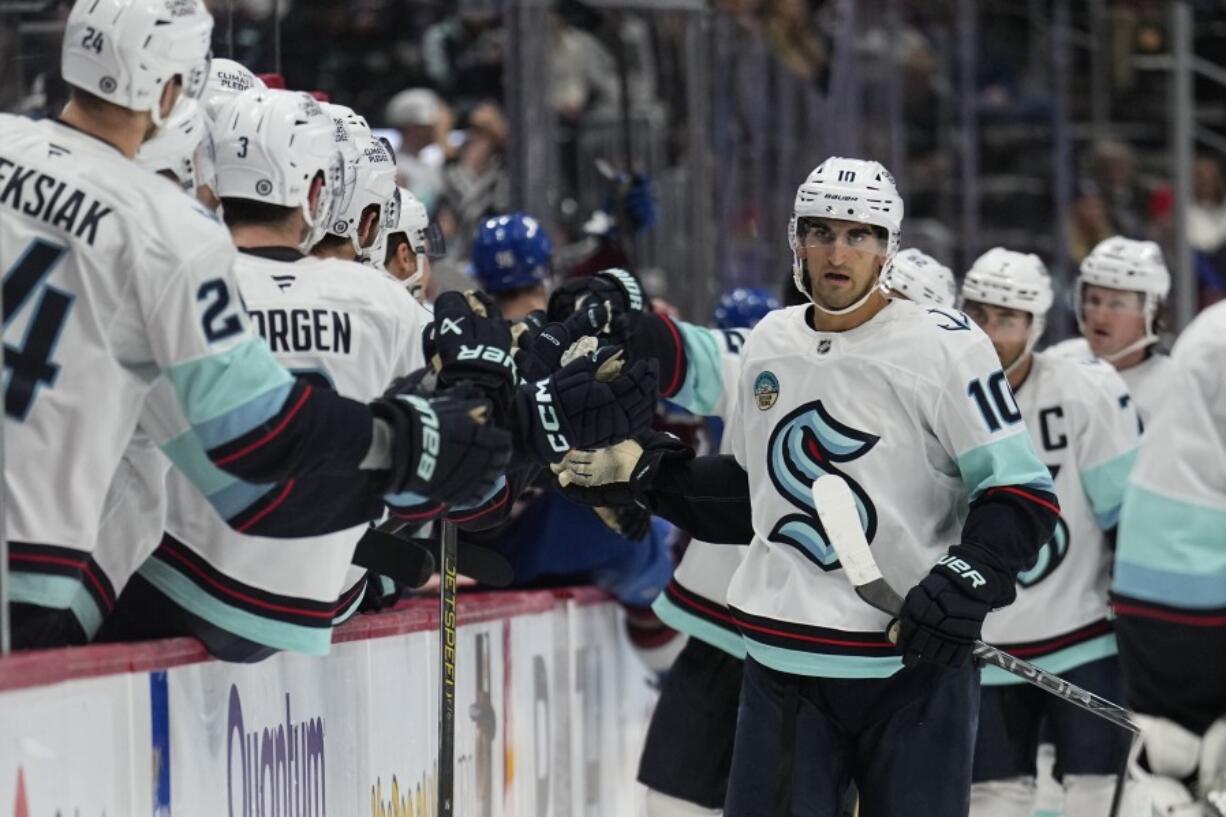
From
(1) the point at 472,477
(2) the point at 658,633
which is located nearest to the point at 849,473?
(1) the point at 472,477

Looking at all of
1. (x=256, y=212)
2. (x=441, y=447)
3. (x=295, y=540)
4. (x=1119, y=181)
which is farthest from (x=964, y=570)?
(x=1119, y=181)

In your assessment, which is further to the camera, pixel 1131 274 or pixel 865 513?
pixel 1131 274

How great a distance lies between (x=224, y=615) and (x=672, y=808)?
174 cm

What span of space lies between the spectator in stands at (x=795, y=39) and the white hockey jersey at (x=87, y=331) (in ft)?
18.0

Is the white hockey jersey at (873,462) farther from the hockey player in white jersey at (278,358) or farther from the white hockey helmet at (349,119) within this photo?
the white hockey helmet at (349,119)

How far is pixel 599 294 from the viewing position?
450cm

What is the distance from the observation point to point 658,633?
602 centimetres

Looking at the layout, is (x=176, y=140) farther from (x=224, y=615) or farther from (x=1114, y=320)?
(x=1114, y=320)

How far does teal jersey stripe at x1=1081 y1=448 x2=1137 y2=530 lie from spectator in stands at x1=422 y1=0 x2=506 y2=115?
4866 millimetres

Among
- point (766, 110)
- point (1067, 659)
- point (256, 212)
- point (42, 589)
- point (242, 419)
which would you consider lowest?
point (1067, 659)

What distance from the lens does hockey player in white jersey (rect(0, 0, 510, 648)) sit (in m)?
2.95

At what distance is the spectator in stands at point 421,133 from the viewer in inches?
335

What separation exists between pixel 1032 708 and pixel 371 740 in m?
1.91

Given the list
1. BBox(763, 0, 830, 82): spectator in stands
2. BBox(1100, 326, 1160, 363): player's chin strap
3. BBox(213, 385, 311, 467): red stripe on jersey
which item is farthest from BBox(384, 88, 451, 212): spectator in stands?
BBox(213, 385, 311, 467): red stripe on jersey
